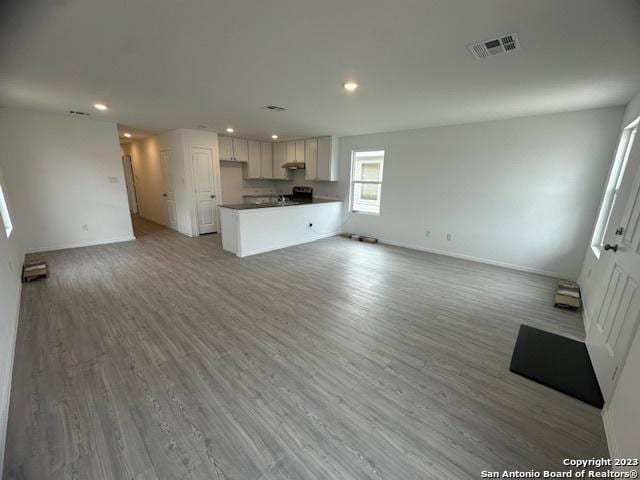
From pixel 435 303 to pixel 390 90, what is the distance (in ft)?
8.56

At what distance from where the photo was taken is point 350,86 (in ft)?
9.18

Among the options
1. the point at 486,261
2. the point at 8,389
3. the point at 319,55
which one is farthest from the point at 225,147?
the point at 486,261

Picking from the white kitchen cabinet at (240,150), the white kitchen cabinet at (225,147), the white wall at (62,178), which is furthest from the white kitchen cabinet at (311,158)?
the white wall at (62,178)

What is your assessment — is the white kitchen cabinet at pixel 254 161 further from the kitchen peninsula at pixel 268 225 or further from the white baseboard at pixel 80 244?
the white baseboard at pixel 80 244

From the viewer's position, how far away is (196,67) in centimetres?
241

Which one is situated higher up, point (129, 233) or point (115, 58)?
point (115, 58)

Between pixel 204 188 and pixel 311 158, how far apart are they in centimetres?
284

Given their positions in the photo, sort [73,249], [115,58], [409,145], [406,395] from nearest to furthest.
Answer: [406,395], [115,58], [73,249], [409,145]

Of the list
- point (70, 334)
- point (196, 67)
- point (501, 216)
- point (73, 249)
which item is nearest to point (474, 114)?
point (501, 216)

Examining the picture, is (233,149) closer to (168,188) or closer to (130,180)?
(168,188)

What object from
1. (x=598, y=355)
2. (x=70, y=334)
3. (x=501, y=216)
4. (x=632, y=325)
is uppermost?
(x=501, y=216)

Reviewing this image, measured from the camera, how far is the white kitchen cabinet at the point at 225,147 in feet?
21.8

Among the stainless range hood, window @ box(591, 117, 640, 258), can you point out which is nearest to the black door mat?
window @ box(591, 117, 640, 258)

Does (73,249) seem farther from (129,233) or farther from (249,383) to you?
(249,383)
